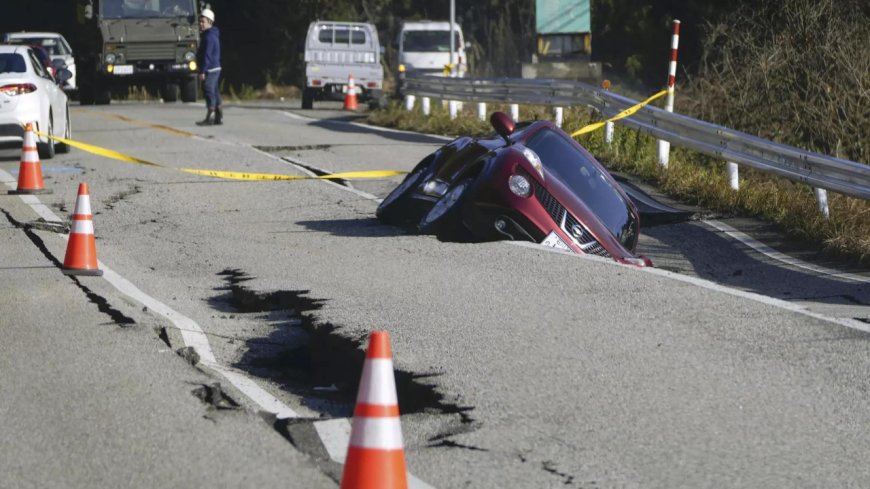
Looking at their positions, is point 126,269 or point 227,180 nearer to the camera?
point 126,269

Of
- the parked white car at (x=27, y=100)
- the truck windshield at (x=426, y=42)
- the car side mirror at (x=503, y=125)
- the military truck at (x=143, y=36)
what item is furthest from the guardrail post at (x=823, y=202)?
the truck windshield at (x=426, y=42)

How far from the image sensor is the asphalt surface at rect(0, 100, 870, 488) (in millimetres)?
5391

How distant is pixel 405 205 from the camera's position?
1173 centimetres

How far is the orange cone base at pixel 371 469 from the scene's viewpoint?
449 cm

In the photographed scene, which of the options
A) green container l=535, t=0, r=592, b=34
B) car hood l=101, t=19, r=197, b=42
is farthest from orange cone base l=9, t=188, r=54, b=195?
green container l=535, t=0, r=592, b=34

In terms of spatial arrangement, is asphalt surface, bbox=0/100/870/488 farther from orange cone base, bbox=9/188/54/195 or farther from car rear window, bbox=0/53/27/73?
car rear window, bbox=0/53/27/73

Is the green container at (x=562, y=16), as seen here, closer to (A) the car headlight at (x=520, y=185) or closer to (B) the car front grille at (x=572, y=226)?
(B) the car front grille at (x=572, y=226)

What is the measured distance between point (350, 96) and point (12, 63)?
14.1m

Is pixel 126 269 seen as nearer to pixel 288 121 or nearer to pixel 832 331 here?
pixel 832 331

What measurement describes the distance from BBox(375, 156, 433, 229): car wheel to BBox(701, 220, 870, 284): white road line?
9.31 feet

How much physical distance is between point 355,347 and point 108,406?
5.27 ft

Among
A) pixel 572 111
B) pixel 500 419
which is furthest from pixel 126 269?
pixel 572 111

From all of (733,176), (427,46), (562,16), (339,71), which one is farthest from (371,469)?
(562,16)

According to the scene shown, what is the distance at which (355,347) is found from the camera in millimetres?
7410
